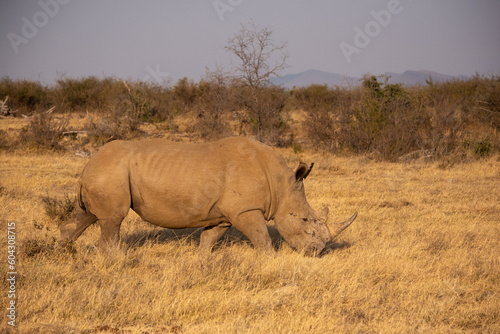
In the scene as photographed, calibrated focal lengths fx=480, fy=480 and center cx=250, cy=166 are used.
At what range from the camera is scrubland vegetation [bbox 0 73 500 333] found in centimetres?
432

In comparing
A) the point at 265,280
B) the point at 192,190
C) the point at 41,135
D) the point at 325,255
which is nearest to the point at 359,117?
the point at 41,135

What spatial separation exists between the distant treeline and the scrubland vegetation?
0.27 ft

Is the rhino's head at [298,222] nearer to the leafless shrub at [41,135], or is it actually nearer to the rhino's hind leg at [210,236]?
the rhino's hind leg at [210,236]

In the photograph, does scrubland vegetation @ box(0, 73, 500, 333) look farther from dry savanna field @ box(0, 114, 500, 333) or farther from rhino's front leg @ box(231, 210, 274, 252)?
rhino's front leg @ box(231, 210, 274, 252)

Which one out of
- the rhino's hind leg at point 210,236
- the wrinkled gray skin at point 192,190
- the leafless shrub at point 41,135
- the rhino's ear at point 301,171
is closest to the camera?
the wrinkled gray skin at point 192,190

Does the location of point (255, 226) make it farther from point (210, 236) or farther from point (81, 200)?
point (81, 200)

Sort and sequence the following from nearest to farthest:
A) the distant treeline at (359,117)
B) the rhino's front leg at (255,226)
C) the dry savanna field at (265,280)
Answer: the dry savanna field at (265,280) → the rhino's front leg at (255,226) → the distant treeline at (359,117)

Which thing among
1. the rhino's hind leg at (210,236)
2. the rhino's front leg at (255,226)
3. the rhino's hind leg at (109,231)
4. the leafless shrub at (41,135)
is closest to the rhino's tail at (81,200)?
the rhino's hind leg at (109,231)

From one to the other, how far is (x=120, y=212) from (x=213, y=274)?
4.34 feet

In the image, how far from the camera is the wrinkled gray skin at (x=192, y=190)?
5574mm

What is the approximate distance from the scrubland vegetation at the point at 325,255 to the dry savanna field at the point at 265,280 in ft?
0.06

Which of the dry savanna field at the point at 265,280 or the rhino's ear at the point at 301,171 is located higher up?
the rhino's ear at the point at 301,171

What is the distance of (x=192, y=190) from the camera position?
18.4ft

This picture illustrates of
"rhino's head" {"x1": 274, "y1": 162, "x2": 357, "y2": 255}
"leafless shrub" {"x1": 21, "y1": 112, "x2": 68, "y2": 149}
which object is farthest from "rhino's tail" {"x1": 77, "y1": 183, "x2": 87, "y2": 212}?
"leafless shrub" {"x1": 21, "y1": 112, "x2": 68, "y2": 149}
